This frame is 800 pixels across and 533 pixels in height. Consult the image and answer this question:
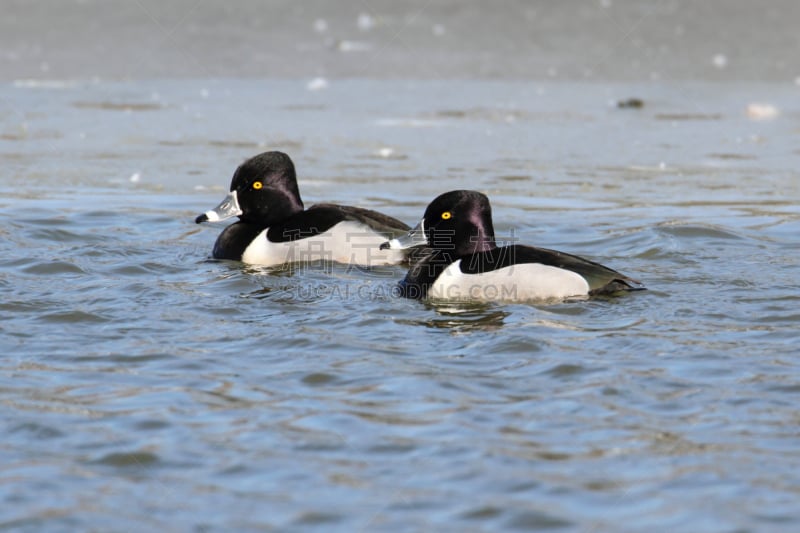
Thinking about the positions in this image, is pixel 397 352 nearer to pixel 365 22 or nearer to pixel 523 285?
pixel 523 285

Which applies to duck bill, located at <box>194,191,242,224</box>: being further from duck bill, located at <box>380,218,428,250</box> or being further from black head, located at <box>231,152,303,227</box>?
duck bill, located at <box>380,218,428,250</box>

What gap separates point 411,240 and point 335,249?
0.91 m

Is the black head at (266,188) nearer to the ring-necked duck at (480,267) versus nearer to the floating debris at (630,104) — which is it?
the ring-necked duck at (480,267)

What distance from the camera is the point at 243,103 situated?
14.0 meters

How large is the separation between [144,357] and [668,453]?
2657 millimetres

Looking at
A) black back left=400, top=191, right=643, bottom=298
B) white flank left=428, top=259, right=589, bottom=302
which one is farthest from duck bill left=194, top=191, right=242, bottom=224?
white flank left=428, top=259, right=589, bottom=302

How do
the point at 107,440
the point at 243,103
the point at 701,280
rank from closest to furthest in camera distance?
1. the point at 107,440
2. the point at 701,280
3. the point at 243,103

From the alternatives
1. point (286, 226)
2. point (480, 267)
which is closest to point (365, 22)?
point (286, 226)

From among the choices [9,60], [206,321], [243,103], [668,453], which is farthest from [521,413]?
[9,60]

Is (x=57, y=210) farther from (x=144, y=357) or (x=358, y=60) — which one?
(x=358, y=60)

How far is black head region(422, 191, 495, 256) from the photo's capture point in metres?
7.44

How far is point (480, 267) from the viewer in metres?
7.18

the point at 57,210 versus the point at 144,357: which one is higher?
the point at 57,210

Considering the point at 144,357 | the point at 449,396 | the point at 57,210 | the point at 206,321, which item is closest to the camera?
the point at 449,396
